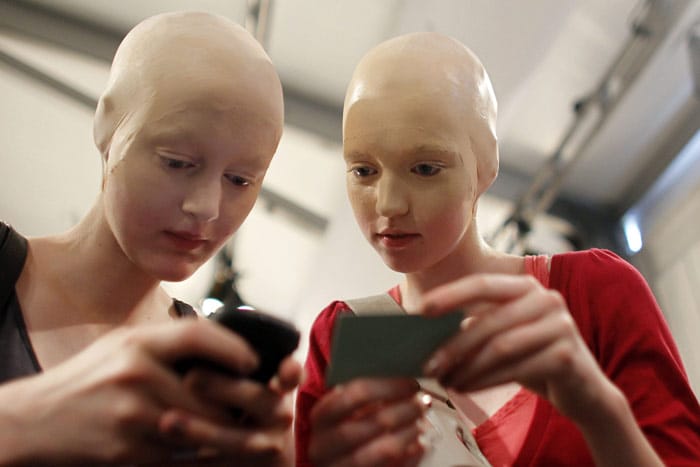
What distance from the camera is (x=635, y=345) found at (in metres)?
1.24

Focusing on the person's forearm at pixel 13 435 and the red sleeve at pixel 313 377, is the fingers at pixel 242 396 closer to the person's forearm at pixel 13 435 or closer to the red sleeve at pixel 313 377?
the person's forearm at pixel 13 435

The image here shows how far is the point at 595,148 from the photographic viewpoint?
3.85 meters

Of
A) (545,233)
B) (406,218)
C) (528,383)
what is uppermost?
(528,383)

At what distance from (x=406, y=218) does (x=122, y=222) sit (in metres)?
0.50

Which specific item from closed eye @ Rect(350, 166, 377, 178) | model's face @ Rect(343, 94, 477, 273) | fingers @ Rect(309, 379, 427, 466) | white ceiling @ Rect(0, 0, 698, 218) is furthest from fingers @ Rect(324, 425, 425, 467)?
white ceiling @ Rect(0, 0, 698, 218)

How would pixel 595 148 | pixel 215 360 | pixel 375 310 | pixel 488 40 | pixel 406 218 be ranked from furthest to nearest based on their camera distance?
pixel 595 148, pixel 488 40, pixel 375 310, pixel 406 218, pixel 215 360

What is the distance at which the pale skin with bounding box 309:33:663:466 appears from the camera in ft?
2.78

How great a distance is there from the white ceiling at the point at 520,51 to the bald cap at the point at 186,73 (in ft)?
5.14

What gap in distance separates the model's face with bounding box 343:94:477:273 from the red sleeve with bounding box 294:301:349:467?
20 centimetres

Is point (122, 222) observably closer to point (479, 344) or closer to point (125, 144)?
point (125, 144)

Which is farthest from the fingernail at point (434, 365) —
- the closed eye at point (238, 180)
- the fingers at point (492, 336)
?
the closed eye at point (238, 180)

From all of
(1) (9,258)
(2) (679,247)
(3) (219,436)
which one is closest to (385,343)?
(3) (219,436)

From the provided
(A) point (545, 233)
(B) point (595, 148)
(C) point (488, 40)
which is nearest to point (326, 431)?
(C) point (488, 40)

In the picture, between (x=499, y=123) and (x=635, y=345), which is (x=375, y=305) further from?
(x=499, y=123)
